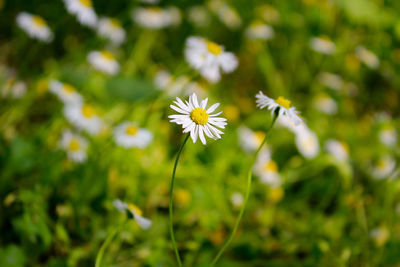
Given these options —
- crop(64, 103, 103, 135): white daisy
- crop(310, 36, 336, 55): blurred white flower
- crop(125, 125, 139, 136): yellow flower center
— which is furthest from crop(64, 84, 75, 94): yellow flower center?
crop(310, 36, 336, 55): blurred white flower

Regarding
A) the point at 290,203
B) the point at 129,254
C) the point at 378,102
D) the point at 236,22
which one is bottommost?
the point at 129,254

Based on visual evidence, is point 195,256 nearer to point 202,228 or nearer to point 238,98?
point 202,228

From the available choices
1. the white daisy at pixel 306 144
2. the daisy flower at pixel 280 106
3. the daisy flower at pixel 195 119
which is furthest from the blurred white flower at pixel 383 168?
the daisy flower at pixel 195 119

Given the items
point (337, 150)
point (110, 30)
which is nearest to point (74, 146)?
point (110, 30)

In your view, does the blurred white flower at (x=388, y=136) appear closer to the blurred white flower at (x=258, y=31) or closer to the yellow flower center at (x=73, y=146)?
the blurred white flower at (x=258, y=31)

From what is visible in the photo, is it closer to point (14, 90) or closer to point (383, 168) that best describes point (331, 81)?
point (383, 168)

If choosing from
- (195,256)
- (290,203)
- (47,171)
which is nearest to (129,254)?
(195,256)
